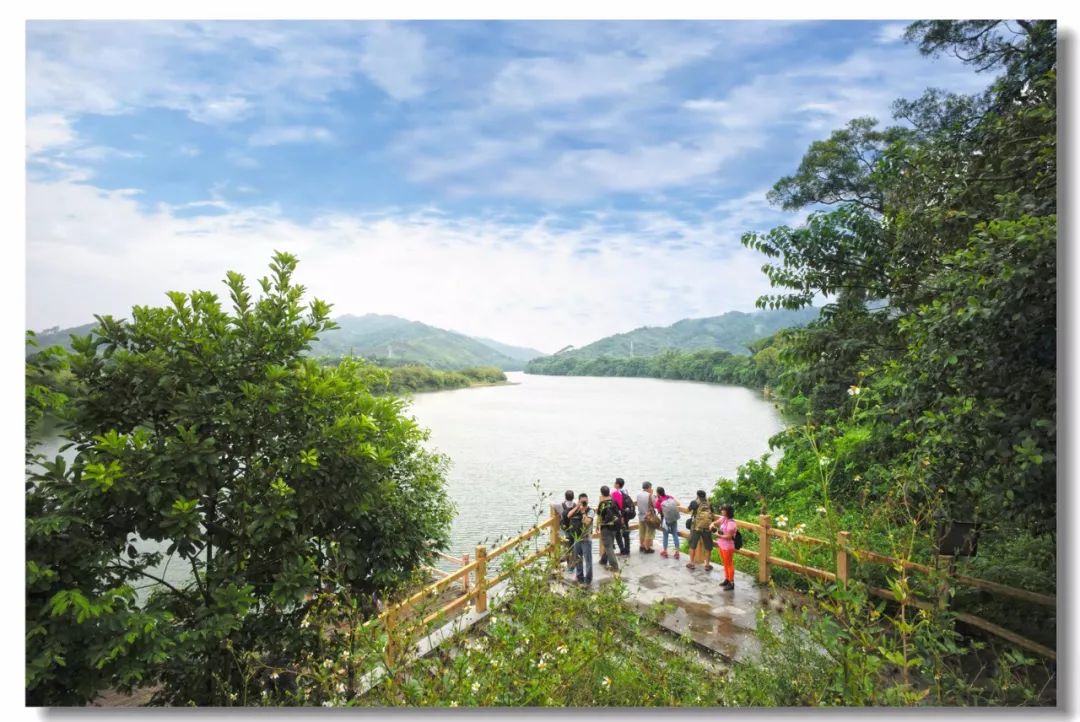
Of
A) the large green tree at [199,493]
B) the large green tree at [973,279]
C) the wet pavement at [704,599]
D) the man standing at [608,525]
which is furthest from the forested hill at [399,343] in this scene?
the large green tree at [973,279]

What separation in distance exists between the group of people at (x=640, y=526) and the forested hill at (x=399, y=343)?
4.84 ft

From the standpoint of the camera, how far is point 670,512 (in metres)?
4.70

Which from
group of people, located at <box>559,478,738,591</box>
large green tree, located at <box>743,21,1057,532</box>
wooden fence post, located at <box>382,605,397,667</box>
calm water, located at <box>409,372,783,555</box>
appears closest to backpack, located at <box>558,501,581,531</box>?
group of people, located at <box>559,478,738,591</box>

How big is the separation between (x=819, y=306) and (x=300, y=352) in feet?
13.6

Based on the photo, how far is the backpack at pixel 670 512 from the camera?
4691 millimetres

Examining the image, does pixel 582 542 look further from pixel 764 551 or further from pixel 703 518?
pixel 764 551

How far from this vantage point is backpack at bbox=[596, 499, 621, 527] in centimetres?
400

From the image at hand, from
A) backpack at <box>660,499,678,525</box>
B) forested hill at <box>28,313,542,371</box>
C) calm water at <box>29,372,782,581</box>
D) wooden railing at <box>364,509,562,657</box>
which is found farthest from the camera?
calm water at <box>29,372,782,581</box>

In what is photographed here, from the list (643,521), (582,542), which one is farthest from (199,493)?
(643,521)

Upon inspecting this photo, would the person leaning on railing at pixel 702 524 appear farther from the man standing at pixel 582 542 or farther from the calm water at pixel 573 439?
the calm water at pixel 573 439

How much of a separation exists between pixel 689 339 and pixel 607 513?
7.64 metres

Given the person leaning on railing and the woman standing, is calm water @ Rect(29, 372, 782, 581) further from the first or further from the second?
the person leaning on railing

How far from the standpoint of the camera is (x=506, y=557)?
7.62ft
